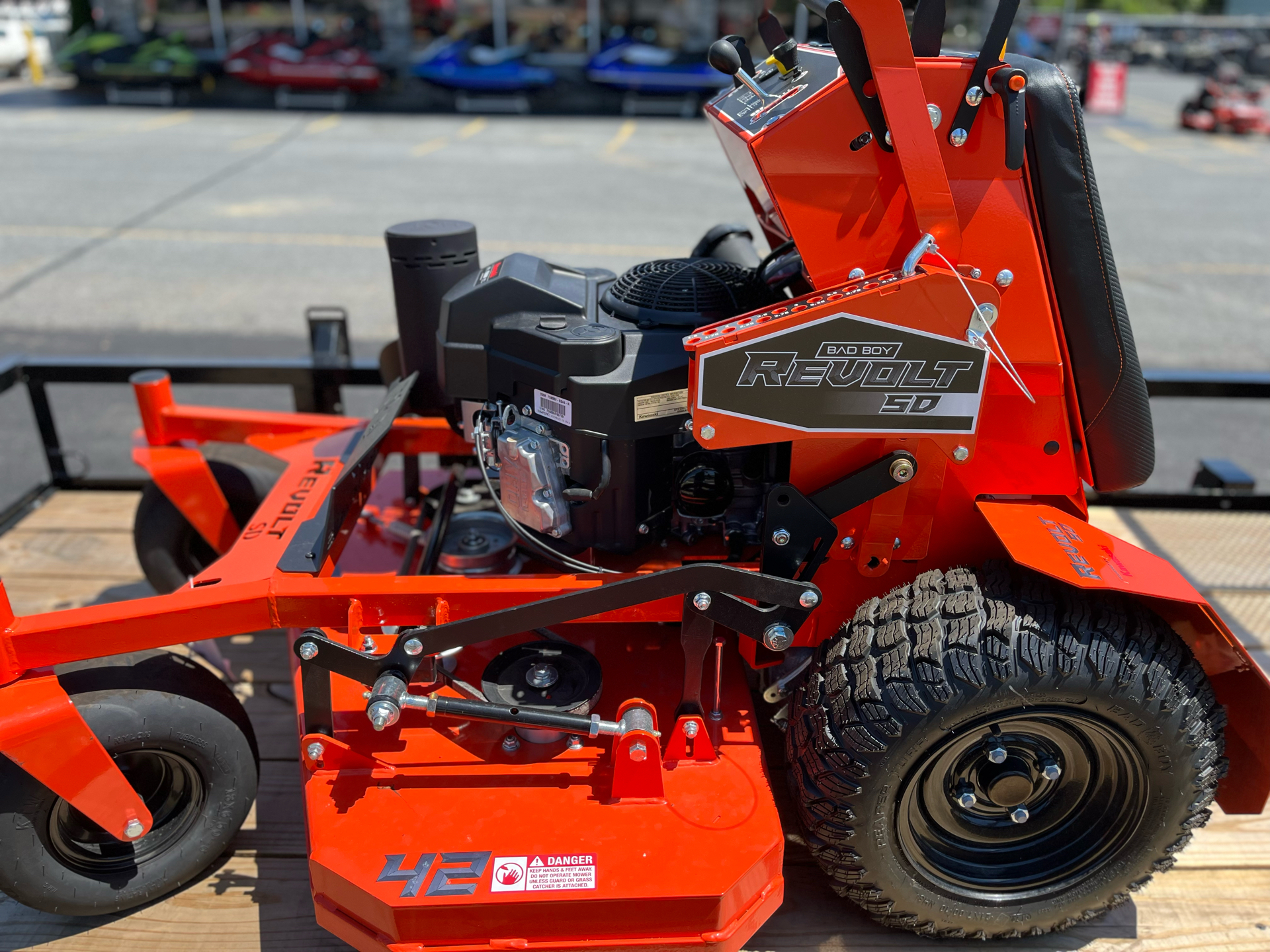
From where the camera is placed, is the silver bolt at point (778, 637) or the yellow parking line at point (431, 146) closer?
the silver bolt at point (778, 637)

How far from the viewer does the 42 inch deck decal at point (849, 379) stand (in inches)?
71.5

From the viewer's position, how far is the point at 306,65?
16.2 meters

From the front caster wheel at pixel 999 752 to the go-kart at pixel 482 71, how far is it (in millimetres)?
15562

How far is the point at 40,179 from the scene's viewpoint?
1034 cm

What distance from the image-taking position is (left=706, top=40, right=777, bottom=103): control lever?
1.95 m

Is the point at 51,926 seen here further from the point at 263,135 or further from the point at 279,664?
the point at 263,135

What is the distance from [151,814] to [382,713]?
61 cm

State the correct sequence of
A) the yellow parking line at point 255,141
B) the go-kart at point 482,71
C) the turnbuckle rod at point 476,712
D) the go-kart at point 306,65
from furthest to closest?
1. the go-kart at point 306,65
2. the go-kart at point 482,71
3. the yellow parking line at point 255,141
4. the turnbuckle rod at point 476,712

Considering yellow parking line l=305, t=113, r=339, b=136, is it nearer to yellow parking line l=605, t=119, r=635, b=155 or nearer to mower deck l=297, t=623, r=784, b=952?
yellow parking line l=605, t=119, r=635, b=155

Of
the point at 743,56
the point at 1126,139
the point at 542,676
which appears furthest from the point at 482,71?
the point at 542,676

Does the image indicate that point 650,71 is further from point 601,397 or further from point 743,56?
point 601,397

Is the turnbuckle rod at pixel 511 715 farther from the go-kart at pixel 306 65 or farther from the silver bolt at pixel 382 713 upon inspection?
the go-kart at pixel 306 65

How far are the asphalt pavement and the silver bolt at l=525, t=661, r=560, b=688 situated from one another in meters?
2.52

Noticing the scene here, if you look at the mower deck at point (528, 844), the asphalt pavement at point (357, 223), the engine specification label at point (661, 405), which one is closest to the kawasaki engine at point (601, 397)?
the engine specification label at point (661, 405)
